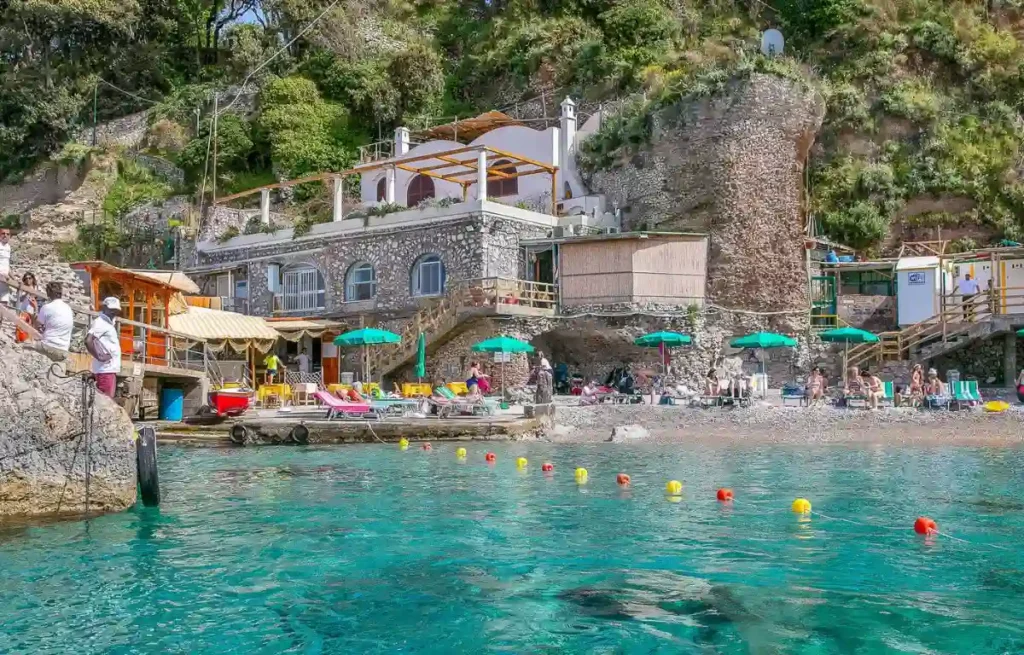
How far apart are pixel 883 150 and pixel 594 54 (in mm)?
11458

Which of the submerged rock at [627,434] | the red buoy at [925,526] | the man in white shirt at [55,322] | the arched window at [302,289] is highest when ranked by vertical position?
the arched window at [302,289]

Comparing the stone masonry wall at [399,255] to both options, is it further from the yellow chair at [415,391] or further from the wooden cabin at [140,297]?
the wooden cabin at [140,297]

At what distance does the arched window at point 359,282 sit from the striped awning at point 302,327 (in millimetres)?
1133

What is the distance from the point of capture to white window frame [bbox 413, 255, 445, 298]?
30.0 m

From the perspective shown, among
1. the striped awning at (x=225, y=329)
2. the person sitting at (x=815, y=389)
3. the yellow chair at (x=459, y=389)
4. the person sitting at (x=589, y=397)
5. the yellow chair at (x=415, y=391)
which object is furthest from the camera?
the striped awning at (x=225, y=329)

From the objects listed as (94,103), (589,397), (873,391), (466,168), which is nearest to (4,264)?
(589,397)

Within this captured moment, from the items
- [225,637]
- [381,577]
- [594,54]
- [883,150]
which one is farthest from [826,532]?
[594,54]

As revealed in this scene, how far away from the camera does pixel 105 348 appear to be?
10.7 m

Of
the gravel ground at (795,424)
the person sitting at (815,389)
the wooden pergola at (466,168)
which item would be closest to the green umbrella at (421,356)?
the gravel ground at (795,424)

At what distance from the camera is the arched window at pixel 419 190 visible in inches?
1446

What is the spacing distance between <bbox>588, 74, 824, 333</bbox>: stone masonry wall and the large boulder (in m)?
22.3

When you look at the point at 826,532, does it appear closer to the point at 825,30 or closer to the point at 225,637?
the point at 225,637

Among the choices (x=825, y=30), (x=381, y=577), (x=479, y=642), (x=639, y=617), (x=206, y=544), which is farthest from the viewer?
(x=825, y=30)

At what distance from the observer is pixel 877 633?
21.5 ft
